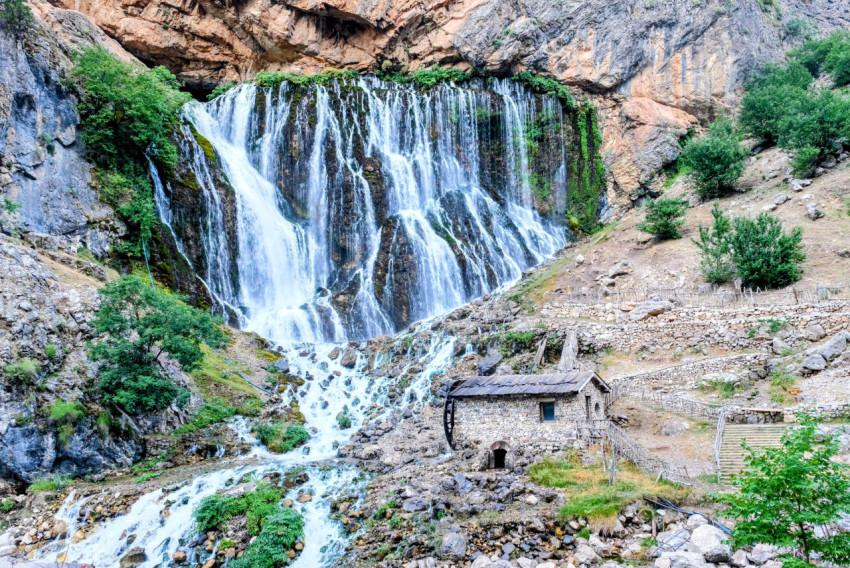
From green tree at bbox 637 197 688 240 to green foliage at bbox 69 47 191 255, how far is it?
1060 inches

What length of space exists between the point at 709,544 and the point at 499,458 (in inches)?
263

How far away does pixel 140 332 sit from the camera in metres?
19.3

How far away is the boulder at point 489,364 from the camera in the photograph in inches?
899

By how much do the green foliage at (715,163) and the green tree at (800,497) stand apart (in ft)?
95.7

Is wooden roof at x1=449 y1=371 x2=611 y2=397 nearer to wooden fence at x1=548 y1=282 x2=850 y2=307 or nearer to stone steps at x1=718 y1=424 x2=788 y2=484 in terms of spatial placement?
stone steps at x1=718 y1=424 x2=788 y2=484

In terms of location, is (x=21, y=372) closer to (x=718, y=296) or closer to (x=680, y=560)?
(x=680, y=560)

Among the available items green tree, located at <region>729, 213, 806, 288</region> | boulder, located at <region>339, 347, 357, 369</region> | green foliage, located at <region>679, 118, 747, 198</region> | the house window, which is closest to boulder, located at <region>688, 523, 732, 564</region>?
the house window

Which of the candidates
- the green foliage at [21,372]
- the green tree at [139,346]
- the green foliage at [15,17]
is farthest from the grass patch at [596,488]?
the green foliage at [15,17]

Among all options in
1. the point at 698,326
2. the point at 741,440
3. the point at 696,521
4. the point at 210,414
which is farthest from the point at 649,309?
the point at 210,414

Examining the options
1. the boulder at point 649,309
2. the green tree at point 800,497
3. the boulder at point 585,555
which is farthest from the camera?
the boulder at point 649,309

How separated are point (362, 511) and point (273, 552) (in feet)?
7.84

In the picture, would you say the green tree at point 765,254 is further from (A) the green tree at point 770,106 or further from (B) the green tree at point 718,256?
(A) the green tree at point 770,106

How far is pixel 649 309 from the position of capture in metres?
23.8

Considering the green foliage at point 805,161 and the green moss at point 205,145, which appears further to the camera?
the green moss at point 205,145
